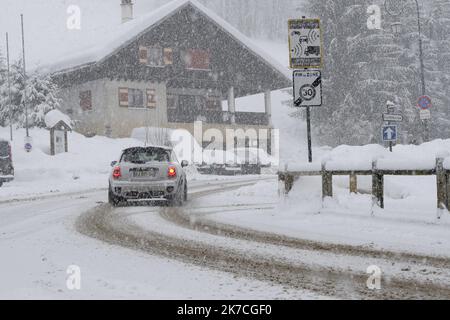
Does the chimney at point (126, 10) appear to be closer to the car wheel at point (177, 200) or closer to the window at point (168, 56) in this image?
the window at point (168, 56)

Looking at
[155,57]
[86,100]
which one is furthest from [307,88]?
[86,100]

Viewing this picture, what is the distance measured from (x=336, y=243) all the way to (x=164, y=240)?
2.20 meters

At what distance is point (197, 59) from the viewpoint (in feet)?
143

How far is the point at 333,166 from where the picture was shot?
429 inches

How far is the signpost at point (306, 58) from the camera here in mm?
11938

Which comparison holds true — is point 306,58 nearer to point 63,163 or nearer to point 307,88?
point 307,88

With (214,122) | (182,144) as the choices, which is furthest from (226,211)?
(214,122)

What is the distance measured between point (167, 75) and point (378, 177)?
108 feet

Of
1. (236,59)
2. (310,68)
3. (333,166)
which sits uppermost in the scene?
(236,59)

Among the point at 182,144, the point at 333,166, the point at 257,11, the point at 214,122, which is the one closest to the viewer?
the point at 333,166

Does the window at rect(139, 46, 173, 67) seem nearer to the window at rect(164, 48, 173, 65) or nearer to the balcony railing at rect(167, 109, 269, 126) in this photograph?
the window at rect(164, 48, 173, 65)
